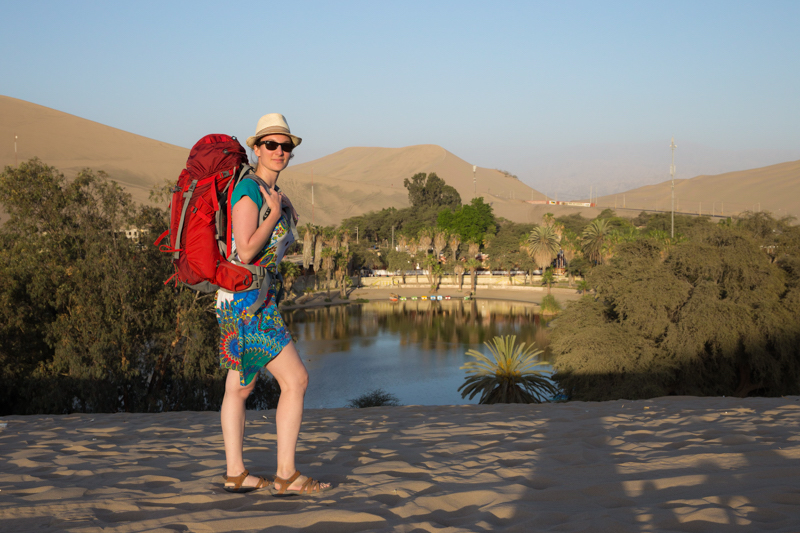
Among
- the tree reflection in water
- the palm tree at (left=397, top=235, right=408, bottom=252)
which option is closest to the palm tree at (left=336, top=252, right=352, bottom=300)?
the tree reflection in water

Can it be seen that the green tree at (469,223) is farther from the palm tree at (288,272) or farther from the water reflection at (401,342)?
the palm tree at (288,272)

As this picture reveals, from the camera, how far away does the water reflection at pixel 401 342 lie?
2962 cm

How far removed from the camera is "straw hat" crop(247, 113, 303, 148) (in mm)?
3260

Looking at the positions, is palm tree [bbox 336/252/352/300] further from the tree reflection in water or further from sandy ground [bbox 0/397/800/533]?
sandy ground [bbox 0/397/800/533]

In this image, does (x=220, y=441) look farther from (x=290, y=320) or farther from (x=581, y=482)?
(x=290, y=320)

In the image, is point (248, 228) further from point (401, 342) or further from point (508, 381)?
point (401, 342)

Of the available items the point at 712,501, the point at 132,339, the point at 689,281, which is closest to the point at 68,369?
the point at 132,339

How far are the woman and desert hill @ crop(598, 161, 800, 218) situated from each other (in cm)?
15240

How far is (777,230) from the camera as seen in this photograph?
82.8 feet

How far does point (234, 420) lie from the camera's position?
3.23 metres

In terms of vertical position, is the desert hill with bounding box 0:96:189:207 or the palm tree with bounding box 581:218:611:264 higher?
the desert hill with bounding box 0:96:189:207

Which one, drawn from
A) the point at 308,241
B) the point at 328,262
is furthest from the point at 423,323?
the point at 308,241

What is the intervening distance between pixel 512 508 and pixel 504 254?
3161 inches

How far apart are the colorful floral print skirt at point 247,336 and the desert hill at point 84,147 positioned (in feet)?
387
